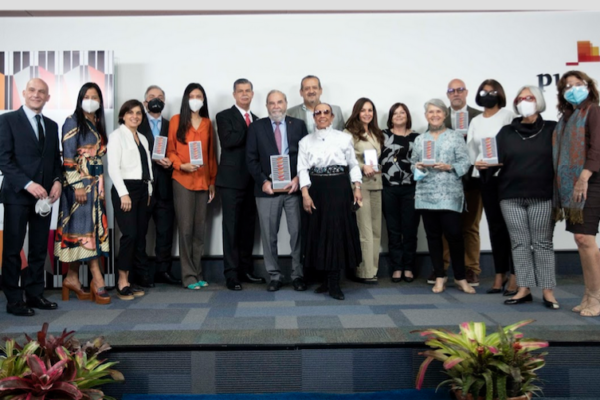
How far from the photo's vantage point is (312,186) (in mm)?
3695

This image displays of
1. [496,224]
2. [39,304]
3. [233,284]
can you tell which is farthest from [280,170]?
[39,304]

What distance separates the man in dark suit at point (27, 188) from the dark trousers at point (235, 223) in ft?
4.19

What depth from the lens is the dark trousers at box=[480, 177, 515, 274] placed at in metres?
3.67

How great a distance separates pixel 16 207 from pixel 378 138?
2811 mm

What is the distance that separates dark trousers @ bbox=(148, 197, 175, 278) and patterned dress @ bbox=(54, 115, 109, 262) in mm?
761

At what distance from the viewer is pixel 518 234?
3320 millimetres

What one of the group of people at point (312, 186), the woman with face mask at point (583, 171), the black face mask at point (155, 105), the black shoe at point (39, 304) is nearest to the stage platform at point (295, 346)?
the black shoe at point (39, 304)

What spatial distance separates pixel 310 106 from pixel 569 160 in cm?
212

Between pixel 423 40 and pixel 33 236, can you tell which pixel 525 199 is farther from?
pixel 33 236

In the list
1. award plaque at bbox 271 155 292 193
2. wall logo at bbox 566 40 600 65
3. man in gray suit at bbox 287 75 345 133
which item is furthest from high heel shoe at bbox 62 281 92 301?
wall logo at bbox 566 40 600 65

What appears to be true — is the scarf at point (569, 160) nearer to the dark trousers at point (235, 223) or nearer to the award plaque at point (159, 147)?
the dark trousers at point (235, 223)

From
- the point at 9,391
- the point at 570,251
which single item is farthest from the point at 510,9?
the point at 9,391

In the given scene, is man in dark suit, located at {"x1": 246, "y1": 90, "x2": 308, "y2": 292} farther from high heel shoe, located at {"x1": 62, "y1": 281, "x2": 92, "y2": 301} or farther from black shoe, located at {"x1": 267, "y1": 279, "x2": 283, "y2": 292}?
high heel shoe, located at {"x1": 62, "y1": 281, "x2": 92, "y2": 301}

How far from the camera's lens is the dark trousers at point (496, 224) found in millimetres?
3670
